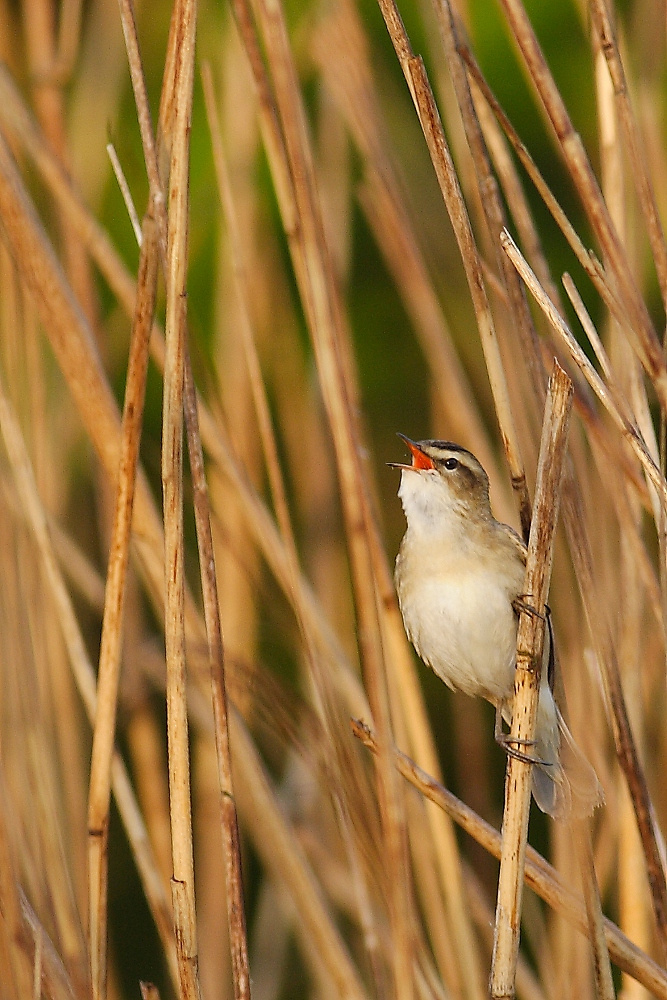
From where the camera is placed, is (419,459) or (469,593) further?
(419,459)

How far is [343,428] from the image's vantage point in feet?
4.55

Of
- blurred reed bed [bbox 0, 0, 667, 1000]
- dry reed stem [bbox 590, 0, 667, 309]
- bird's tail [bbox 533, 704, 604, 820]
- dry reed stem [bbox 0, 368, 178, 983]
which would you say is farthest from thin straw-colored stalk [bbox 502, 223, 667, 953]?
dry reed stem [bbox 0, 368, 178, 983]

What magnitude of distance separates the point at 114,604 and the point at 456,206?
26.4 inches

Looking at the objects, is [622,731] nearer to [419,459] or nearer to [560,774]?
[560,774]

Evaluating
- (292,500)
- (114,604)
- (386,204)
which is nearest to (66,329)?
(114,604)

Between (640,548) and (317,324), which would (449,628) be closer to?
(640,548)

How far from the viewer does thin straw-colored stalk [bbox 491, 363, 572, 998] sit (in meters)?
1.31

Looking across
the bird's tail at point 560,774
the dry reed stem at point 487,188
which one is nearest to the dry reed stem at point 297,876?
the bird's tail at point 560,774

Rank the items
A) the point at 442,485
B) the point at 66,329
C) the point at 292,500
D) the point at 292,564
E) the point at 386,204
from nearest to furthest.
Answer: the point at 66,329 < the point at 292,564 < the point at 386,204 < the point at 442,485 < the point at 292,500

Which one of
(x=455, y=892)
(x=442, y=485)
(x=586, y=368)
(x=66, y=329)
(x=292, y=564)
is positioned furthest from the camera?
(x=442, y=485)

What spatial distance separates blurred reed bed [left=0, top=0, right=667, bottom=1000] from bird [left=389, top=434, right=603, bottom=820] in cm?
9

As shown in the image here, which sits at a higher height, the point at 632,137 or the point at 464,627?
the point at 632,137

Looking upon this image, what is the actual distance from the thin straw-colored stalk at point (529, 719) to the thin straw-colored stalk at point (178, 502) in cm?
39

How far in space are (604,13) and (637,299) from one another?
1.24ft
